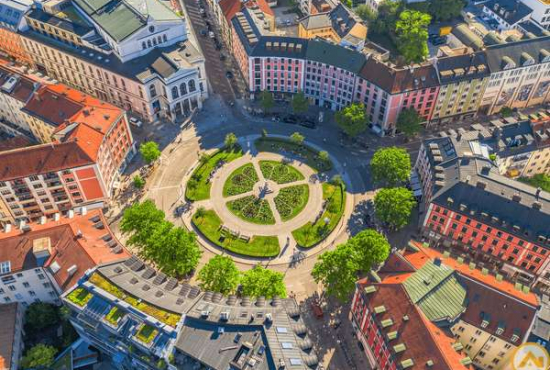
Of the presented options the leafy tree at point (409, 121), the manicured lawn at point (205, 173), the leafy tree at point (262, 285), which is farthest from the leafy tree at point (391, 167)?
the leafy tree at point (262, 285)

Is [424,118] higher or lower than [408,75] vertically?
lower

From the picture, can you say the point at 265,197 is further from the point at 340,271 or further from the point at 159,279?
the point at 159,279

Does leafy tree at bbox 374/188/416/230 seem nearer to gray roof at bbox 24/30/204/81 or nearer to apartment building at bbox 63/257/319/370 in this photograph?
apartment building at bbox 63/257/319/370

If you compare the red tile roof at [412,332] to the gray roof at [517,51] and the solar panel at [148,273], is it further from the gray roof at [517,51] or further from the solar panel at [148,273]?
the gray roof at [517,51]

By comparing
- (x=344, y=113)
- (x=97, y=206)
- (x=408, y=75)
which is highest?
(x=408, y=75)

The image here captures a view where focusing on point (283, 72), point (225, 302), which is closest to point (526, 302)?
point (225, 302)

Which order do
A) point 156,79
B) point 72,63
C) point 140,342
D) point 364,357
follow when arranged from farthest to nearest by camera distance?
point 72,63
point 156,79
point 364,357
point 140,342

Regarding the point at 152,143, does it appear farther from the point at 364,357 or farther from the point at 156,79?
the point at 364,357
